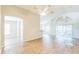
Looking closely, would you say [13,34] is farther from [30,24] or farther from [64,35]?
[64,35]

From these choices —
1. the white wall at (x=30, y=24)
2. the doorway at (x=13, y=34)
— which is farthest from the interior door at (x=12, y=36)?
the white wall at (x=30, y=24)

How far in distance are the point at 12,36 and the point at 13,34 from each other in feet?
0.14

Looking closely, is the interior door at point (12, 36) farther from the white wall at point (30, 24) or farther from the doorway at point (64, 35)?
the doorway at point (64, 35)

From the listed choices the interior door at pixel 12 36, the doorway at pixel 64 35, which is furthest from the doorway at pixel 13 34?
the doorway at pixel 64 35

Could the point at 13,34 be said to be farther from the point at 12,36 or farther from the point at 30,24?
the point at 30,24

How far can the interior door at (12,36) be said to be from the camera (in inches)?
94.1

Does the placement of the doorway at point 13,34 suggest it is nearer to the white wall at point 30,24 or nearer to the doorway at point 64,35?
the white wall at point 30,24

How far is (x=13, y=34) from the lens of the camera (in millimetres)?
2447

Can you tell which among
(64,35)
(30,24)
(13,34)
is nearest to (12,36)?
(13,34)

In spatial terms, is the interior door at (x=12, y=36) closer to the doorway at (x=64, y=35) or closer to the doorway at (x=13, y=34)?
the doorway at (x=13, y=34)

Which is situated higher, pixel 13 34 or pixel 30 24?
pixel 30 24

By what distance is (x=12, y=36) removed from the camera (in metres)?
2.43
